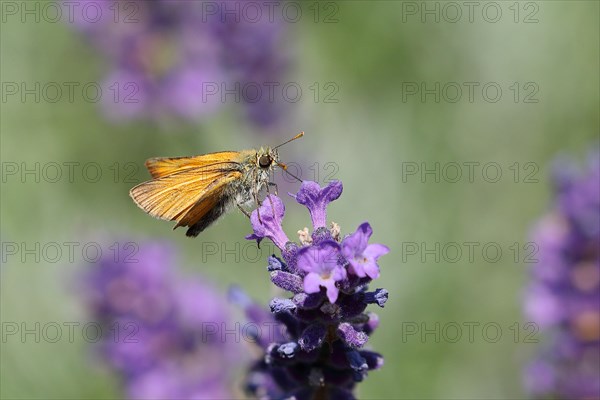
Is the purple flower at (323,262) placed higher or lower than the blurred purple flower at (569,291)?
lower

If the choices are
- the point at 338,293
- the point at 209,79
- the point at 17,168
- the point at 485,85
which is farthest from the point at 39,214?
the point at 338,293

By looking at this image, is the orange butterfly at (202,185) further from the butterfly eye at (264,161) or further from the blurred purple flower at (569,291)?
the blurred purple flower at (569,291)

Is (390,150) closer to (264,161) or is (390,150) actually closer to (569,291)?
(569,291)

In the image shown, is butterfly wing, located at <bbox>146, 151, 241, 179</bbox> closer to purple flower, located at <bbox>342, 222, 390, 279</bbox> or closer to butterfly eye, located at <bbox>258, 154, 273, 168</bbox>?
butterfly eye, located at <bbox>258, 154, 273, 168</bbox>

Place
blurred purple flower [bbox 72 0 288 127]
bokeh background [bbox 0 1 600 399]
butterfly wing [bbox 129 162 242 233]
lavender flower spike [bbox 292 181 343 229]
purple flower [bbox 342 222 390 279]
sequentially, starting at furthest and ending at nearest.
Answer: blurred purple flower [bbox 72 0 288 127] → bokeh background [bbox 0 1 600 399] → butterfly wing [bbox 129 162 242 233] → lavender flower spike [bbox 292 181 343 229] → purple flower [bbox 342 222 390 279]

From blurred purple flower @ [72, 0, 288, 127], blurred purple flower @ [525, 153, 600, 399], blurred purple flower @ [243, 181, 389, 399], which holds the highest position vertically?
blurred purple flower @ [72, 0, 288, 127]

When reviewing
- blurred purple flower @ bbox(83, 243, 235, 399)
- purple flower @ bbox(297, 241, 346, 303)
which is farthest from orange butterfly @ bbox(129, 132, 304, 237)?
blurred purple flower @ bbox(83, 243, 235, 399)

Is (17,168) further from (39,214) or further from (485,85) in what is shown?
(485,85)

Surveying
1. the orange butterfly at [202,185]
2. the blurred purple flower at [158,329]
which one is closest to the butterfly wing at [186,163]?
the orange butterfly at [202,185]
